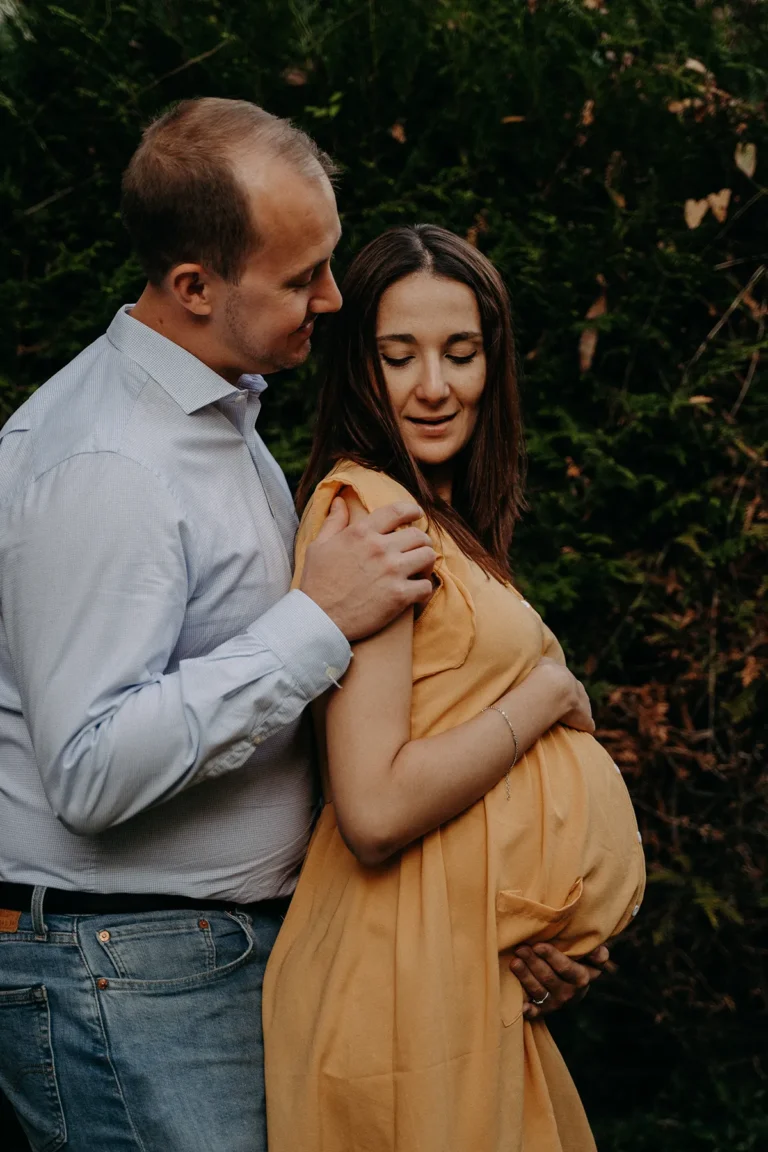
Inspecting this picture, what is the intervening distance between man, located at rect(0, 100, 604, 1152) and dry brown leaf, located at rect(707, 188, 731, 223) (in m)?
1.77

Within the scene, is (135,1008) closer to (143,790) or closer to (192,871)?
(192,871)

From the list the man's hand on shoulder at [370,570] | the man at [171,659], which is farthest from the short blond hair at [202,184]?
the man's hand on shoulder at [370,570]

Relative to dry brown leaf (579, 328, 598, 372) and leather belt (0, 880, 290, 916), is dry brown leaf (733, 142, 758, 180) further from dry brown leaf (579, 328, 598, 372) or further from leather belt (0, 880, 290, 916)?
leather belt (0, 880, 290, 916)

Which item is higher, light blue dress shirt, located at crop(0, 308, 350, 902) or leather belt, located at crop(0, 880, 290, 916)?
light blue dress shirt, located at crop(0, 308, 350, 902)

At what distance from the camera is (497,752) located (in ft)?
6.78

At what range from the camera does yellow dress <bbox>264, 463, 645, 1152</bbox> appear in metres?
2.01

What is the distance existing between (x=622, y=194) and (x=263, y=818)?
2278 mm

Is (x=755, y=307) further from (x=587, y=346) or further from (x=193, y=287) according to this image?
(x=193, y=287)

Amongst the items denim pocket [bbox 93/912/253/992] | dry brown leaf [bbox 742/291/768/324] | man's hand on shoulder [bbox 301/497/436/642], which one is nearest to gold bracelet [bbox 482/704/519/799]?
man's hand on shoulder [bbox 301/497/436/642]

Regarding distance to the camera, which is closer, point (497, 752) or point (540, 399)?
point (497, 752)

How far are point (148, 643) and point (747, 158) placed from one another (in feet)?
8.37

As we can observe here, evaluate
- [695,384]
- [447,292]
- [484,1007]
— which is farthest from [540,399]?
[484,1007]

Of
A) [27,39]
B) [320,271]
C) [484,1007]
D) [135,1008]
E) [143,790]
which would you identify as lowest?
[484,1007]

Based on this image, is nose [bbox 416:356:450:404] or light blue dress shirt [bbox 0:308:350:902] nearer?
light blue dress shirt [bbox 0:308:350:902]
